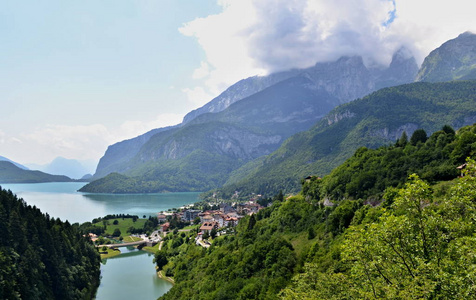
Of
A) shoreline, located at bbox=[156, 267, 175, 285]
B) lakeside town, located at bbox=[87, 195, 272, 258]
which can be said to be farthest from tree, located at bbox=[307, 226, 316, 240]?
lakeside town, located at bbox=[87, 195, 272, 258]

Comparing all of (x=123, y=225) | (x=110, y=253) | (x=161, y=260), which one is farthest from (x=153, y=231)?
(x=161, y=260)

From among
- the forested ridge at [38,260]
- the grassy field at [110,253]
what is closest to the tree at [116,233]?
the grassy field at [110,253]

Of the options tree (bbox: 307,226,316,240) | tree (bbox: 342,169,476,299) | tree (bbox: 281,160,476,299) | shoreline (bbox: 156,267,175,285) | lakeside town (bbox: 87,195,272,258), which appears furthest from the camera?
lakeside town (bbox: 87,195,272,258)

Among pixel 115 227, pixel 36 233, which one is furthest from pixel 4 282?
pixel 115 227

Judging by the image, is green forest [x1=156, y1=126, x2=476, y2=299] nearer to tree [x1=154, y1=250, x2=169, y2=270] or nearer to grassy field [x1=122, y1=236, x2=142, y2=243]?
tree [x1=154, y1=250, x2=169, y2=270]

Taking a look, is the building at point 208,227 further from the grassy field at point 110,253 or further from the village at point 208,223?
the grassy field at point 110,253

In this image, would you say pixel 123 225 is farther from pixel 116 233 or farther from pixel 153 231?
pixel 153 231

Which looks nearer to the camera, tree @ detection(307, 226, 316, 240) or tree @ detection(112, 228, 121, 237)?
tree @ detection(307, 226, 316, 240)
